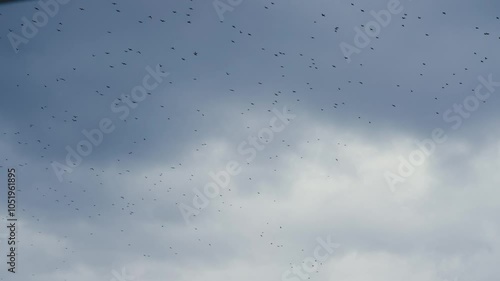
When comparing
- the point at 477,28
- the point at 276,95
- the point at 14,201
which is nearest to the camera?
the point at 477,28

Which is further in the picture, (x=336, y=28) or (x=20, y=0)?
(x=336, y=28)

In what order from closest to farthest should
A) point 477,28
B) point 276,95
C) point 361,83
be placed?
point 477,28
point 361,83
point 276,95

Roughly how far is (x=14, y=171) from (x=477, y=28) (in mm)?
34586

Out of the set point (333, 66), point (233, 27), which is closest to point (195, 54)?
→ point (233, 27)

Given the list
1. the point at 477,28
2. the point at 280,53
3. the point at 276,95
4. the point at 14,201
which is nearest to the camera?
the point at 477,28

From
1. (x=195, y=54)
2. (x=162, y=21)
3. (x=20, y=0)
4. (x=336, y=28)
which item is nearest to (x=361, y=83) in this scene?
(x=336, y=28)

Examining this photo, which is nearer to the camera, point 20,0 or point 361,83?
point 20,0

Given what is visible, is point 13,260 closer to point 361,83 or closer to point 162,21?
point 162,21

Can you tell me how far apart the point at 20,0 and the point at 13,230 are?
32651mm

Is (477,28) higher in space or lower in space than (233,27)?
lower

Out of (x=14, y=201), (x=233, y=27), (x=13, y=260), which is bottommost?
(x=13, y=260)

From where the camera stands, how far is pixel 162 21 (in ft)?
94.9

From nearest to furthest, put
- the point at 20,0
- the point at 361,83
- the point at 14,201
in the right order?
the point at 20,0 < the point at 361,83 < the point at 14,201

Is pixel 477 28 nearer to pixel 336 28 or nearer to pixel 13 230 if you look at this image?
pixel 336 28
